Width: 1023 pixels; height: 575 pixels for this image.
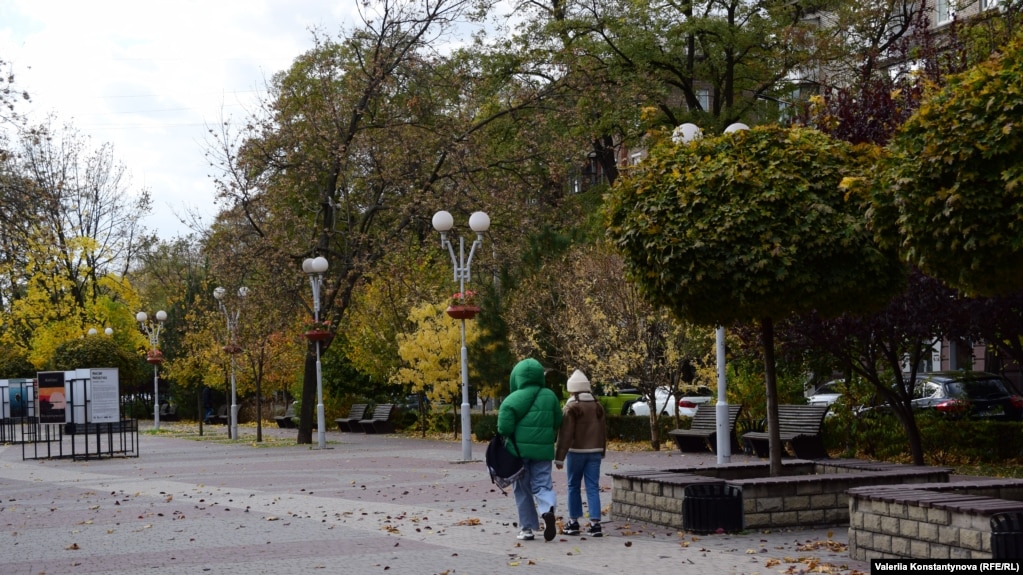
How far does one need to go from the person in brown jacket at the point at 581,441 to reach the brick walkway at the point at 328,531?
0.47m

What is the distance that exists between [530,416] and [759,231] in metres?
2.83

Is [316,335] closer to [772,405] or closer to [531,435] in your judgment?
[772,405]

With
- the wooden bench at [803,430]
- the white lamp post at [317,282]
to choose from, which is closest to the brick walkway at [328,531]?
the wooden bench at [803,430]

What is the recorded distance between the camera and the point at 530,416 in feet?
36.2

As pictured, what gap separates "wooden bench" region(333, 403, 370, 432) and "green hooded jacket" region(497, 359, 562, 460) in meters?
26.1

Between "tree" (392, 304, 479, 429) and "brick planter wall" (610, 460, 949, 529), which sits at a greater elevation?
"tree" (392, 304, 479, 429)

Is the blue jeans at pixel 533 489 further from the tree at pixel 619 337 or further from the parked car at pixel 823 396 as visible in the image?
the parked car at pixel 823 396

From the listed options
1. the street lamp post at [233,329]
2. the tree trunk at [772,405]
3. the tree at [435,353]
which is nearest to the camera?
the tree trunk at [772,405]

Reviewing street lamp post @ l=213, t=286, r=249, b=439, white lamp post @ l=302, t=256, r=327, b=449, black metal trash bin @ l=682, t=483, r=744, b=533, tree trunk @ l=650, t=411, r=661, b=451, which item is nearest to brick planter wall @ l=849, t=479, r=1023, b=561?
black metal trash bin @ l=682, t=483, r=744, b=533

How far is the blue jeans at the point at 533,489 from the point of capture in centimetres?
1108

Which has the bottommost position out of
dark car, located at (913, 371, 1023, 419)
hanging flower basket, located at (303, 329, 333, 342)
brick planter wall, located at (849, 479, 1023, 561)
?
brick planter wall, located at (849, 479, 1023, 561)

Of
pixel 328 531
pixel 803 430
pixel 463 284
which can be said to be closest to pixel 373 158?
pixel 463 284

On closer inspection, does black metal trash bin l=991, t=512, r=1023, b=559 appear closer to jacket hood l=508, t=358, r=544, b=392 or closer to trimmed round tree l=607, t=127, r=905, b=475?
trimmed round tree l=607, t=127, r=905, b=475

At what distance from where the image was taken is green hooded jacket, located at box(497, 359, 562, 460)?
36.0 ft
